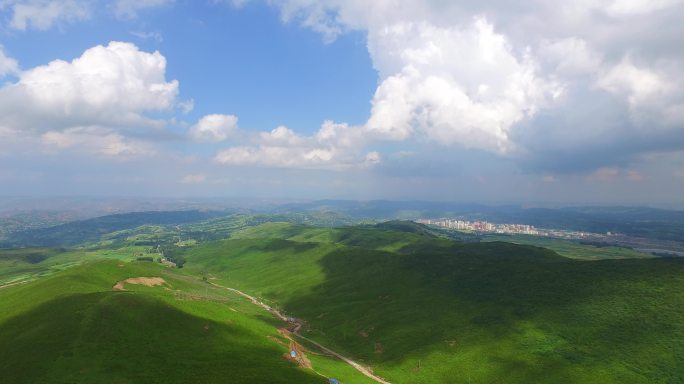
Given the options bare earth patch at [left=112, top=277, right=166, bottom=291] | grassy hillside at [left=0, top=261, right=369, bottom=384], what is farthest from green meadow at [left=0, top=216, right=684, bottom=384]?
bare earth patch at [left=112, top=277, right=166, bottom=291]

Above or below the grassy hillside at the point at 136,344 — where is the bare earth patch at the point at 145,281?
below

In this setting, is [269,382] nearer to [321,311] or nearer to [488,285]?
[321,311]

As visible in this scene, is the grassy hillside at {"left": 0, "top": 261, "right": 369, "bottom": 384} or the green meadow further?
the green meadow

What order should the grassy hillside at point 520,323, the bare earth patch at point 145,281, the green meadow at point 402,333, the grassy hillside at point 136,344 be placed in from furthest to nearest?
the bare earth patch at point 145,281 → the grassy hillside at point 520,323 → the green meadow at point 402,333 → the grassy hillside at point 136,344

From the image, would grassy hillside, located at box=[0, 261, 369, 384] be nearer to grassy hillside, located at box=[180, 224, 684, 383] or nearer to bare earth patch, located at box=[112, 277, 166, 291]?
grassy hillside, located at box=[180, 224, 684, 383]

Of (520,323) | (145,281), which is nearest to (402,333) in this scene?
(520,323)

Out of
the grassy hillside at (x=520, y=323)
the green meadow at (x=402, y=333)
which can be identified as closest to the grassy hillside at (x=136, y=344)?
the green meadow at (x=402, y=333)

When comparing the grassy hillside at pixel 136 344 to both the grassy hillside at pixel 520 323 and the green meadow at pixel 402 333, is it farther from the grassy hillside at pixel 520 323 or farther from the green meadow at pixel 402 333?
the grassy hillside at pixel 520 323

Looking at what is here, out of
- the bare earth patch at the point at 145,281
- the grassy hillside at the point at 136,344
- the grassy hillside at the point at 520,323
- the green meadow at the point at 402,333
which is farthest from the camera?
the bare earth patch at the point at 145,281
